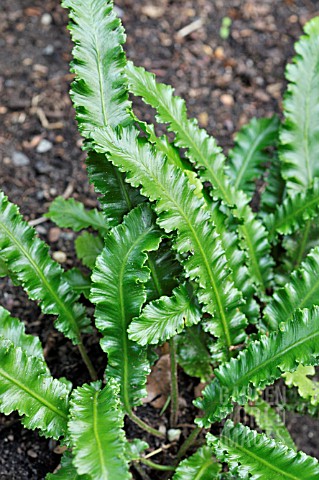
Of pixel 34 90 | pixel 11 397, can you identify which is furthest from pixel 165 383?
pixel 34 90

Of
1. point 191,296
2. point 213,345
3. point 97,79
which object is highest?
point 97,79

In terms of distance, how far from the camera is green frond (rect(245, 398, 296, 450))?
110 inches

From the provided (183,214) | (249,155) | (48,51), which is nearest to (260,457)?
(183,214)

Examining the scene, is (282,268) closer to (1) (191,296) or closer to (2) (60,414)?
(1) (191,296)

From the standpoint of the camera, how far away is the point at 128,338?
2.44 metres

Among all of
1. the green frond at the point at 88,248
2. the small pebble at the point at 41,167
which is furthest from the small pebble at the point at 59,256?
the small pebble at the point at 41,167

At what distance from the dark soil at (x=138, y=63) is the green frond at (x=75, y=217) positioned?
1.23ft

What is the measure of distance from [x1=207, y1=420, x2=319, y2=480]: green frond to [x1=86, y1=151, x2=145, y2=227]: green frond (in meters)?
0.91

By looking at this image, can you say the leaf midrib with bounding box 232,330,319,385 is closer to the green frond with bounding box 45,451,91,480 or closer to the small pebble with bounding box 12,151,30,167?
the green frond with bounding box 45,451,91,480

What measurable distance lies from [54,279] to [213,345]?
2.30 feet

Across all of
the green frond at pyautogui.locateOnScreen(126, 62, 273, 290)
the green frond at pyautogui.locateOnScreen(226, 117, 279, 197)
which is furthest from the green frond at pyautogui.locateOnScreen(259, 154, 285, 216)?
the green frond at pyautogui.locateOnScreen(126, 62, 273, 290)

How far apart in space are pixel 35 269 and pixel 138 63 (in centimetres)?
201

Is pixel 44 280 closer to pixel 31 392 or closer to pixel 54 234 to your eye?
pixel 31 392

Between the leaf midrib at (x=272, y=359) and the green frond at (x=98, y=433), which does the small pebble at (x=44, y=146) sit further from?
the leaf midrib at (x=272, y=359)
